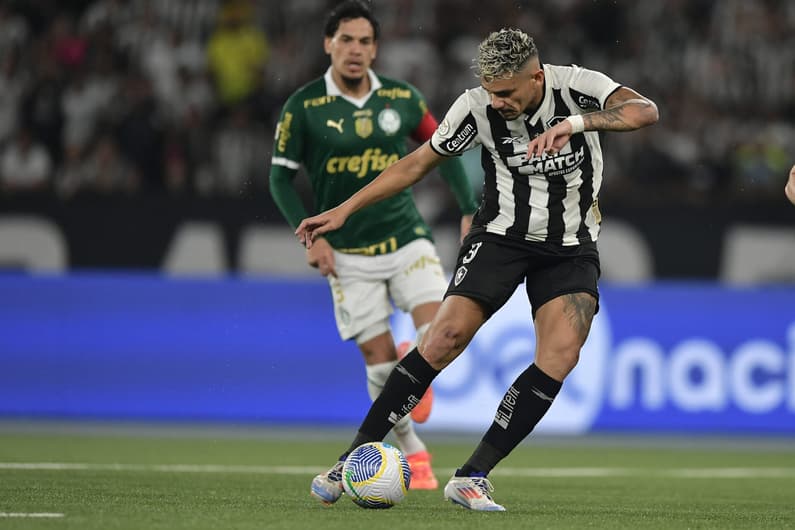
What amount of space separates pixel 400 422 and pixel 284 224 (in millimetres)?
6278

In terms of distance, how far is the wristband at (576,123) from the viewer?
618 centimetres

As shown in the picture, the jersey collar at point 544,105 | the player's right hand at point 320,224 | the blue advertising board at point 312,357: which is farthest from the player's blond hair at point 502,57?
the blue advertising board at point 312,357

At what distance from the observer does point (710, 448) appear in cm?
1162

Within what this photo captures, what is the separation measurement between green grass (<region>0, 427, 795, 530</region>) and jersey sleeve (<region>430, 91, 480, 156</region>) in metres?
1.66

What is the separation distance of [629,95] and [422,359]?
1532 millimetres

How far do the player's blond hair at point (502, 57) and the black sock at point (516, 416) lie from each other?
1.34m

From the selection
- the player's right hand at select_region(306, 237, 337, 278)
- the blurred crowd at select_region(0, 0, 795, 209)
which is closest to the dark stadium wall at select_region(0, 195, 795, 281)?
the blurred crowd at select_region(0, 0, 795, 209)

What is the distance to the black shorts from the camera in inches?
263

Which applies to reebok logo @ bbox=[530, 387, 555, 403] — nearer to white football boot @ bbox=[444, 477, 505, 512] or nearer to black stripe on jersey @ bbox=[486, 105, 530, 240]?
white football boot @ bbox=[444, 477, 505, 512]

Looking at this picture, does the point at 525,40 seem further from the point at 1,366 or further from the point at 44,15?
the point at 44,15

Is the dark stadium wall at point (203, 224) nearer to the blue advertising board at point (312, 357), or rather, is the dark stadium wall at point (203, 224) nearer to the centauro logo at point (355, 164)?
the blue advertising board at point (312, 357)

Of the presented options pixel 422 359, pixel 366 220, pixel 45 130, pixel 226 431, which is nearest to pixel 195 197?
pixel 45 130

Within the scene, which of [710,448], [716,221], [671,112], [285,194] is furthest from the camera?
[671,112]

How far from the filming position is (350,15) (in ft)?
26.4
